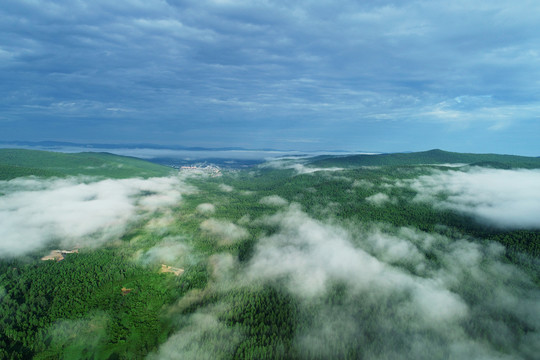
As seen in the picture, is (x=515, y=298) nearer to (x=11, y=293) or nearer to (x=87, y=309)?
(x=87, y=309)

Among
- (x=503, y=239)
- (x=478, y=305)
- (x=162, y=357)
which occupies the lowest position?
(x=162, y=357)

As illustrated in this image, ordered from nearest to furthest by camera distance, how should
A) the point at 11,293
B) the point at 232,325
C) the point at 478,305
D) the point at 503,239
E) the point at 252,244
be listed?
the point at 232,325 < the point at 11,293 < the point at 478,305 < the point at 503,239 < the point at 252,244

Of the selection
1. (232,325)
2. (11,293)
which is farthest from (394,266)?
(11,293)

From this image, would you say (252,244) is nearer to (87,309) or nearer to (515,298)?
(87,309)

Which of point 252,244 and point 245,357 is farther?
point 252,244

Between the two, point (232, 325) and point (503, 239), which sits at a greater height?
point (503, 239)

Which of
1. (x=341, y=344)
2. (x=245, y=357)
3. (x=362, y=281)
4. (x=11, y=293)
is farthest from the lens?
(x=362, y=281)

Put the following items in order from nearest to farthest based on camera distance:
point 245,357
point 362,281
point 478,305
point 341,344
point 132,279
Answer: point 245,357 → point 341,344 → point 478,305 → point 132,279 → point 362,281

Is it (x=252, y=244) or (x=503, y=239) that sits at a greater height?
(x=503, y=239)

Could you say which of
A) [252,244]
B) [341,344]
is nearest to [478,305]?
[341,344]
